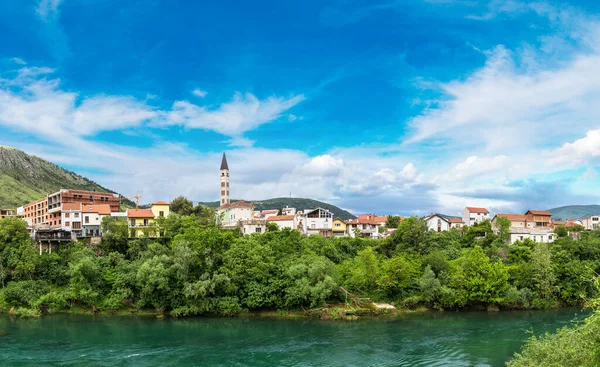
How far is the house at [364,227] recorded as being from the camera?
74.7m

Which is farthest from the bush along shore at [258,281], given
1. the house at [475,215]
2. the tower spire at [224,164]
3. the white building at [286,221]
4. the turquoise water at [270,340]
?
the tower spire at [224,164]

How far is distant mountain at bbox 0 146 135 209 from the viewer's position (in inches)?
4476

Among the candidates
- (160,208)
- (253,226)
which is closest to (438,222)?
(253,226)

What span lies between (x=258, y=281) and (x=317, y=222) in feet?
94.3

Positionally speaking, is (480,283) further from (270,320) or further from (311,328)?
(270,320)

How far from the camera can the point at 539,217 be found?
268ft

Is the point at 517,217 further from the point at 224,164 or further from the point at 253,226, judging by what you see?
the point at 224,164

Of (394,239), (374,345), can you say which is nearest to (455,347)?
(374,345)

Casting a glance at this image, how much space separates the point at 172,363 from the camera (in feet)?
87.9

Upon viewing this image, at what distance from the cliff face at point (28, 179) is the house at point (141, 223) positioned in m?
61.9

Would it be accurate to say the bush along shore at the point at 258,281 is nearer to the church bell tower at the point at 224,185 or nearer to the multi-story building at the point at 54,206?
the multi-story building at the point at 54,206

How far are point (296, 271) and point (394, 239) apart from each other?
17.6m

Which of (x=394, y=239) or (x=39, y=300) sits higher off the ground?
(x=394, y=239)

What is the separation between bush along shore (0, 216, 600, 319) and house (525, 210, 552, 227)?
32720 mm
